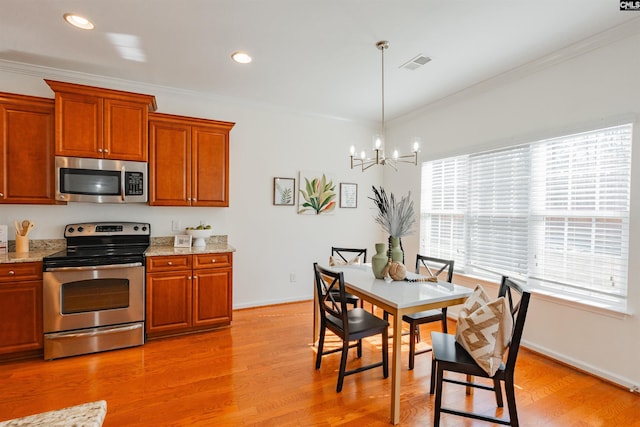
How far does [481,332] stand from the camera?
191 cm

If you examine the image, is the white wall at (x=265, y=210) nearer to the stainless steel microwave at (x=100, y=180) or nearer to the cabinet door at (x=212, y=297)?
the stainless steel microwave at (x=100, y=180)

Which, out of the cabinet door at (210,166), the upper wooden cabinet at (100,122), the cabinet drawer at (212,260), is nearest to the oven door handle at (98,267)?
the cabinet drawer at (212,260)

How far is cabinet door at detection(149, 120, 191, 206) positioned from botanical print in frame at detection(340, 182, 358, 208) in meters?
2.29

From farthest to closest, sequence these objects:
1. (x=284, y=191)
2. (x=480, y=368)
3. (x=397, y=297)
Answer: (x=284, y=191) < (x=397, y=297) < (x=480, y=368)

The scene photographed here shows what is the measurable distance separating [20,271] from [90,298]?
581 mm

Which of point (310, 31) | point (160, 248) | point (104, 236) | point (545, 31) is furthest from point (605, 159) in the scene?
point (104, 236)

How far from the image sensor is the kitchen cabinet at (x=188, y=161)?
11.3ft

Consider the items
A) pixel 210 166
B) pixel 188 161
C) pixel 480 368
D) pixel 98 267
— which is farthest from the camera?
pixel 210 166

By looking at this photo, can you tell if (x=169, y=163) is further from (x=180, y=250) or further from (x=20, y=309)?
(x=20, y=309)

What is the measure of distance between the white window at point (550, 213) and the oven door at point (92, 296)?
3.68 m

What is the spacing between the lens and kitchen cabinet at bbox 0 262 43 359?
106 inches

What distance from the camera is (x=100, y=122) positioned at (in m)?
3.12

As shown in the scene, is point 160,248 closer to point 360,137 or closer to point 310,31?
point 310,31

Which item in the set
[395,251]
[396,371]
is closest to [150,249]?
[395,251]
